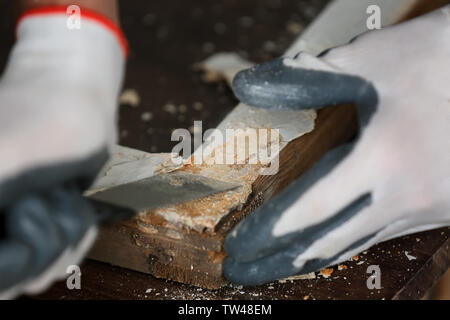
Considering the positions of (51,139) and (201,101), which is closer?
(51,139)

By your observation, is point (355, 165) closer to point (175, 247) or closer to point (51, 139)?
point (175, 247)

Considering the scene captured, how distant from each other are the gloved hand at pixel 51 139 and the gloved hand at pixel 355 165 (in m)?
0.29

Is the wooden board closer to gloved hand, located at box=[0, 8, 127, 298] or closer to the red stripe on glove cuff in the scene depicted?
gloved hand, located at box=[0, 8, 127, 298]

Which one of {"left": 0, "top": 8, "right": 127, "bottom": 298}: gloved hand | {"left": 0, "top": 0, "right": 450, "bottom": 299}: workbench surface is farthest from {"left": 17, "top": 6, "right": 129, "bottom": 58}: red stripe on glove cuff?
{"left": 0, "top": 0, "right": 450, "bottom": 299}: workbench surface

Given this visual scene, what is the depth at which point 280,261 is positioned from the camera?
117 cm

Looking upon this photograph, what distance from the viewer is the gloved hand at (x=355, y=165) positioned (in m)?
1.12

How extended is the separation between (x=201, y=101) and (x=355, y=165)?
685 millimetres

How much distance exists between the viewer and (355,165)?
3.70ft

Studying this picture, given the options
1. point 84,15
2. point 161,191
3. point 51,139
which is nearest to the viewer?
point 51,139

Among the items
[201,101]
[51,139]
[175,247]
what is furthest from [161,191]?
[201,101]

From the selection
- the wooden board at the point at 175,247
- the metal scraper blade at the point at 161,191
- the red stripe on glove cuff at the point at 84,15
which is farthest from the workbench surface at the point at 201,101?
the red stripe on glove cuff at the point at 84,15

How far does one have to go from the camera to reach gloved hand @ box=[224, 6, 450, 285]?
3.68ft

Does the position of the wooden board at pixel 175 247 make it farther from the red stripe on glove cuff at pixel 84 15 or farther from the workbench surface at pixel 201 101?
the red stripe on glove cuff at pixel 84 15

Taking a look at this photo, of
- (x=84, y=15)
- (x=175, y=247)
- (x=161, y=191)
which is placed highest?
(x=84, y=15)
